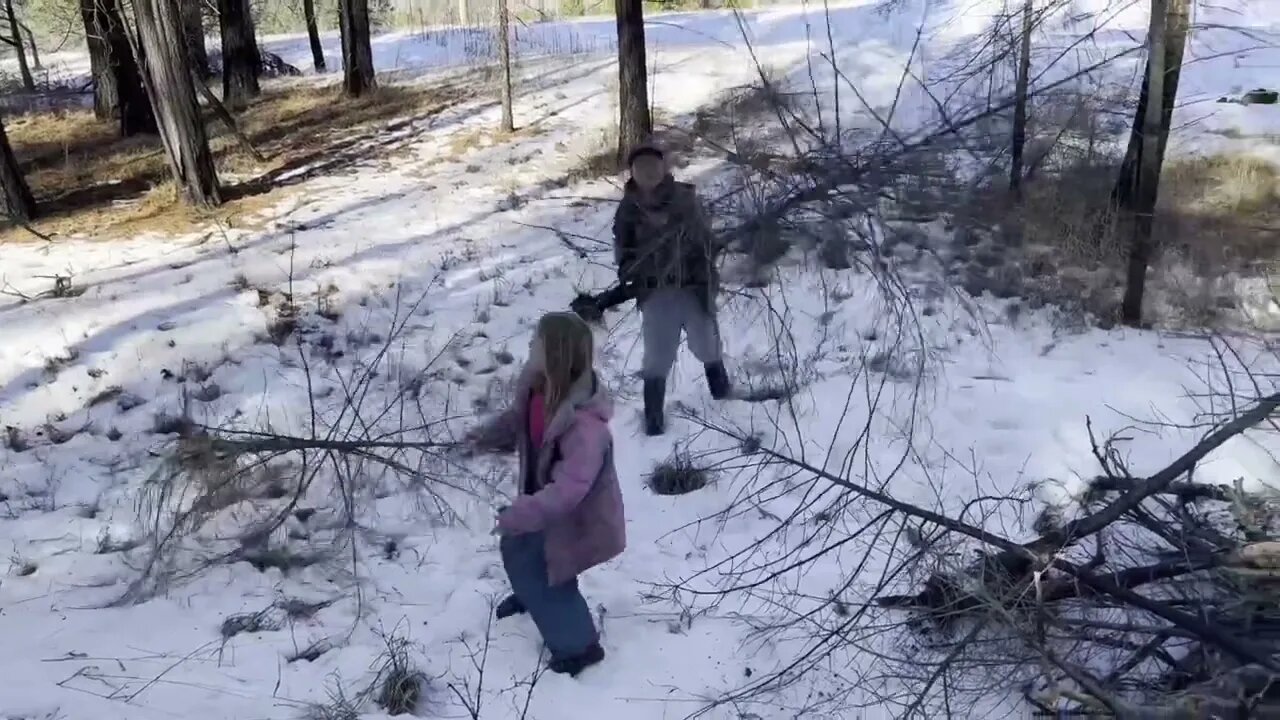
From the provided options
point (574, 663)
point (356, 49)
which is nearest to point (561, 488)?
point (574, 663)

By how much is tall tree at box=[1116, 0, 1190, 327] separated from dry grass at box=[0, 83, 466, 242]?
723 cm

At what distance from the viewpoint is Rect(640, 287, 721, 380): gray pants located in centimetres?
459

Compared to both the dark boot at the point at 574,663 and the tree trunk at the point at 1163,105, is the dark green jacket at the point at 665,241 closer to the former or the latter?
the dark boot at the point at 574,663

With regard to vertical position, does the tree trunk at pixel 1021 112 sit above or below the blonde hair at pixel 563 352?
Answer: above

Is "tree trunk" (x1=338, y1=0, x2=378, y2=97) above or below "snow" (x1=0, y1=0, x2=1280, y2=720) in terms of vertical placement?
above

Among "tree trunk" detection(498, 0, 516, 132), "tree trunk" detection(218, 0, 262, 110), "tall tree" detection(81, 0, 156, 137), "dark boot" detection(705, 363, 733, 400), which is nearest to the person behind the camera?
"dark boot" detection(705, 363, 733, 400)

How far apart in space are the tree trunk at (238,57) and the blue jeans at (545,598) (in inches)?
513

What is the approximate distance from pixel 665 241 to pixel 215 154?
9.01 metres

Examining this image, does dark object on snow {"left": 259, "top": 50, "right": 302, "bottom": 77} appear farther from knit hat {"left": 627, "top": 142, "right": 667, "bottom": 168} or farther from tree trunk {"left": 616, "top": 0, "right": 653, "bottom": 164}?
knit hat {"left": 627, "top": 142, "right": 667, "bottom": 168}

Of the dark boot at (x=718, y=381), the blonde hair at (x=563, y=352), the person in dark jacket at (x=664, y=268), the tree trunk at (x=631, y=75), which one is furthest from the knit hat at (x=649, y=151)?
the tree trunk at (x=631, y=75)

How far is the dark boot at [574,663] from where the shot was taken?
337 cm

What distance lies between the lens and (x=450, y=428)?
511 cm

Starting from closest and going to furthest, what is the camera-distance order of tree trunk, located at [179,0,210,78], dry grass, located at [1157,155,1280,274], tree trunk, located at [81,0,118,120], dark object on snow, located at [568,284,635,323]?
1. dark object on snow, located at [568,284,635,323]
2. dry grass, located at [1157,155,1280,274]
3. tree trunk, located at [81,0,118,120]
4. tree trunk, located at [179,0,210,78]

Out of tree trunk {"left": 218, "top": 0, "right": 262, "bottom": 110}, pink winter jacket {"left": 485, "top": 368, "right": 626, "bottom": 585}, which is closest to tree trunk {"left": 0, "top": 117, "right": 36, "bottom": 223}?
tree trunk {"left": 218, "top": 0, "right": 262, "bottom": 110}
